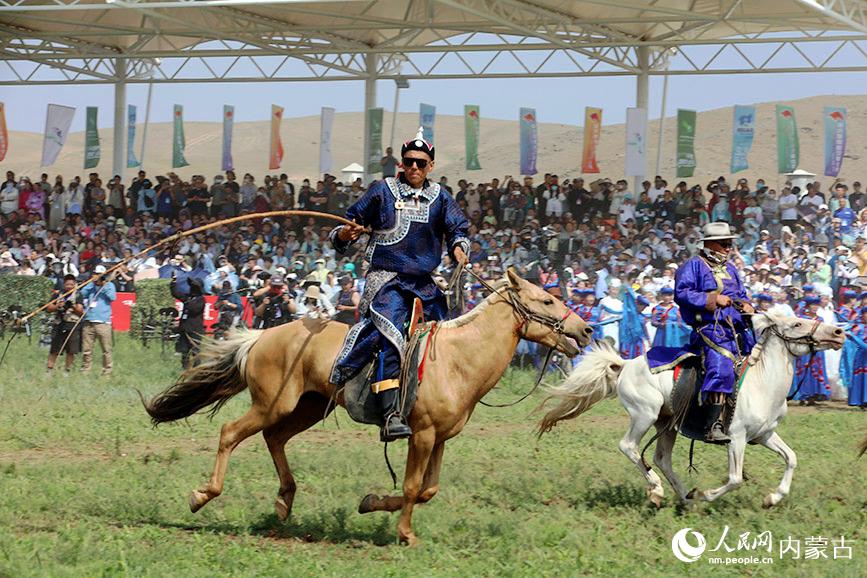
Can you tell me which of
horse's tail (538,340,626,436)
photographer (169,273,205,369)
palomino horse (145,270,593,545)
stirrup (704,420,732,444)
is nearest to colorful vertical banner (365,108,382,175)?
photographer (169,273,205,369)

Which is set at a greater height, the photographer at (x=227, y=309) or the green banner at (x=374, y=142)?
the green banner at (x=374, y=142)

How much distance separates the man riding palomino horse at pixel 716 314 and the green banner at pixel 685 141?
58.6 feet

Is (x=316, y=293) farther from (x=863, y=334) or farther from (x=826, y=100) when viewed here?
(x=826, y=100)

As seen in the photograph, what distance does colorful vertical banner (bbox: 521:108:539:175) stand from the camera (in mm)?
27688

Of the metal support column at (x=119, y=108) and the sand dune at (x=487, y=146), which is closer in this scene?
the metal support column at (x=119, y=108)

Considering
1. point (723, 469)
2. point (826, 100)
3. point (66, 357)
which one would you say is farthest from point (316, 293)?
point (826, 100)

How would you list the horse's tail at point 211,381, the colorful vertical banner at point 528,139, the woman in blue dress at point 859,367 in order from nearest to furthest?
the horse's tail at point 211,381, the woman in blue dress at point 859,367, the colorful vertical banner at point 528,139

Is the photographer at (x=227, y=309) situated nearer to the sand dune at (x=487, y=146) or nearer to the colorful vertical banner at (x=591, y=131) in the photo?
the colorful vertical banner at (x=591, y=131)

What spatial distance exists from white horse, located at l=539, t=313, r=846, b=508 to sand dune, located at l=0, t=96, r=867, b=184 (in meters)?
63.4

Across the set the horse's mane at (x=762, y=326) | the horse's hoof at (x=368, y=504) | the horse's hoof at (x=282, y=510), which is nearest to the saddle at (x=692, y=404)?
the horse's mane at (x=762, y=326)

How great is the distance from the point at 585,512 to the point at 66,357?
10.4 m

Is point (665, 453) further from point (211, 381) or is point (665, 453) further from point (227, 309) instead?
point (227, 309)

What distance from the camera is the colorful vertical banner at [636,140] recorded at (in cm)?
2391

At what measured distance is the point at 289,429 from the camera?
803cm
